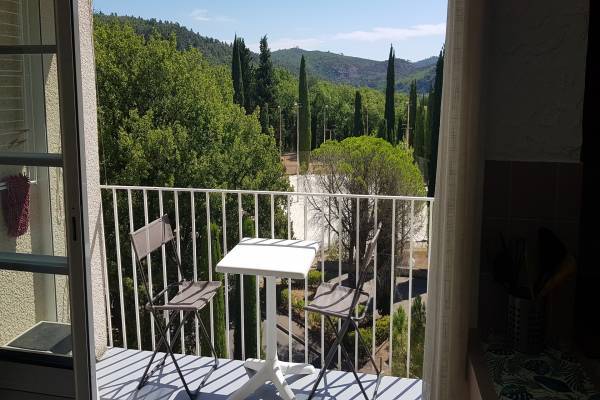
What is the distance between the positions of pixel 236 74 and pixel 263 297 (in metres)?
7.51

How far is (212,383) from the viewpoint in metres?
3.26

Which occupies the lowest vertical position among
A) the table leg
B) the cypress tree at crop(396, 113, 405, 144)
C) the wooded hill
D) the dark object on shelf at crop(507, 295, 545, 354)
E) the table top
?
the table leg

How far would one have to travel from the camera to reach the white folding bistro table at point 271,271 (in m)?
2.91

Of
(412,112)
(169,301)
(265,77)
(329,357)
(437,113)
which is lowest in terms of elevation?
(329,357)

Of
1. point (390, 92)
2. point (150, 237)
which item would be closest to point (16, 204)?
point (150, 237)

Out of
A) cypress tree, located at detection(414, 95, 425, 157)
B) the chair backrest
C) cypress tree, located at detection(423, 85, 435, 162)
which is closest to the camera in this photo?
the chair backrest

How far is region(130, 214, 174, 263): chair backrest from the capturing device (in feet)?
10.2

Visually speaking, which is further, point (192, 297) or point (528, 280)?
point (192, 297)

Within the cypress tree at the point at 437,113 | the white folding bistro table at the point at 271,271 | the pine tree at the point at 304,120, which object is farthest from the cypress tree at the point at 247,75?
the white folding bistro table at the point at 271,271

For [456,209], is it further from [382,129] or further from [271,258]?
[382,129]

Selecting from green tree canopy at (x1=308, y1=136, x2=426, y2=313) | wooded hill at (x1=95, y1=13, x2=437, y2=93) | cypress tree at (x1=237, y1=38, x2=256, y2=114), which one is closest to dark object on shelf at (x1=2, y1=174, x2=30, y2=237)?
green tree canopy at (x1=308, y1=136, x2=426, y2=313)

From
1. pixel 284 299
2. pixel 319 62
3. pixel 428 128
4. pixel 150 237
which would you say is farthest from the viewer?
pixel 319 62

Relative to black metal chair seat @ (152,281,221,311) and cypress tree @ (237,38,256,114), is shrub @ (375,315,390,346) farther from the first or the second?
black metal chair seat @ (152,281,221,311)

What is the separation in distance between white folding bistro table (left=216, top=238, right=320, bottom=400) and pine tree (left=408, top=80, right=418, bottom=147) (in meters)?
10.2
